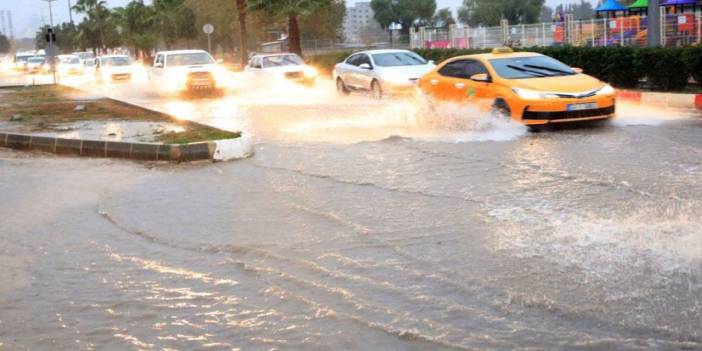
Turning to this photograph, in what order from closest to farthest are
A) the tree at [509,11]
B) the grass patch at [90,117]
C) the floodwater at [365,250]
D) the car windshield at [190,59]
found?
1. the floodwater at [365,250]
2. the grass patch at [90,117]
3. the car windshield at [190,59]
4. the tree at [509,11]

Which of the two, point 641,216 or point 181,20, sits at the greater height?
point 181,20

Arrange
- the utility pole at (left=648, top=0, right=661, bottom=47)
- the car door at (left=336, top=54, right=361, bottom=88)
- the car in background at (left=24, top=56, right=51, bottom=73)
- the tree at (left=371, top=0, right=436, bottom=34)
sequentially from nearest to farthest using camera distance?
the utility pole at (left=648, top=0, right=661, bottom=47)
the car door at (left=336, top=54, right=361, bottom=88)
the car in background at (left=24, top=56, right=51, bottom=73)
the tree at (left=371, top=0, right=436, bottom=34)

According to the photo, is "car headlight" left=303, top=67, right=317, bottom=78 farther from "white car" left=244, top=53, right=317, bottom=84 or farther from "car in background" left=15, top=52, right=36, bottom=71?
"car in background" left=15, top=52, right=36, bottom=71

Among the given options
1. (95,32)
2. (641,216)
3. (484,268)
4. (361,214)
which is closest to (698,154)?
(641,216)

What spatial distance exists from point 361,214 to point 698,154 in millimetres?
4926

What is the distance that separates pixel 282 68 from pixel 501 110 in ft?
54.6

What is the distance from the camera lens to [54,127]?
1680 centimetres

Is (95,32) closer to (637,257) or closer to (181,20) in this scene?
(181,20)

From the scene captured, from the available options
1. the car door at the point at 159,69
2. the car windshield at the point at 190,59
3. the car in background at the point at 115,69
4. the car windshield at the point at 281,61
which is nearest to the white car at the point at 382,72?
the car windshield at the point at 281,61

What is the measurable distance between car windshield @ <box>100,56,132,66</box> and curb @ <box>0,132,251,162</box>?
31711 millimetres

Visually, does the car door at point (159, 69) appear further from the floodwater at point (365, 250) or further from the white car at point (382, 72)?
the floodwater at point (365, 250)

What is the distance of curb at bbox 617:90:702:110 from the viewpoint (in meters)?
16.3

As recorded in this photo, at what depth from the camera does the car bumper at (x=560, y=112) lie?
12.8 metres

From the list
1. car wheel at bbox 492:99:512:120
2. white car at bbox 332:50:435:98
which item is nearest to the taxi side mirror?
car wheel at bbox 492:99:512:120
